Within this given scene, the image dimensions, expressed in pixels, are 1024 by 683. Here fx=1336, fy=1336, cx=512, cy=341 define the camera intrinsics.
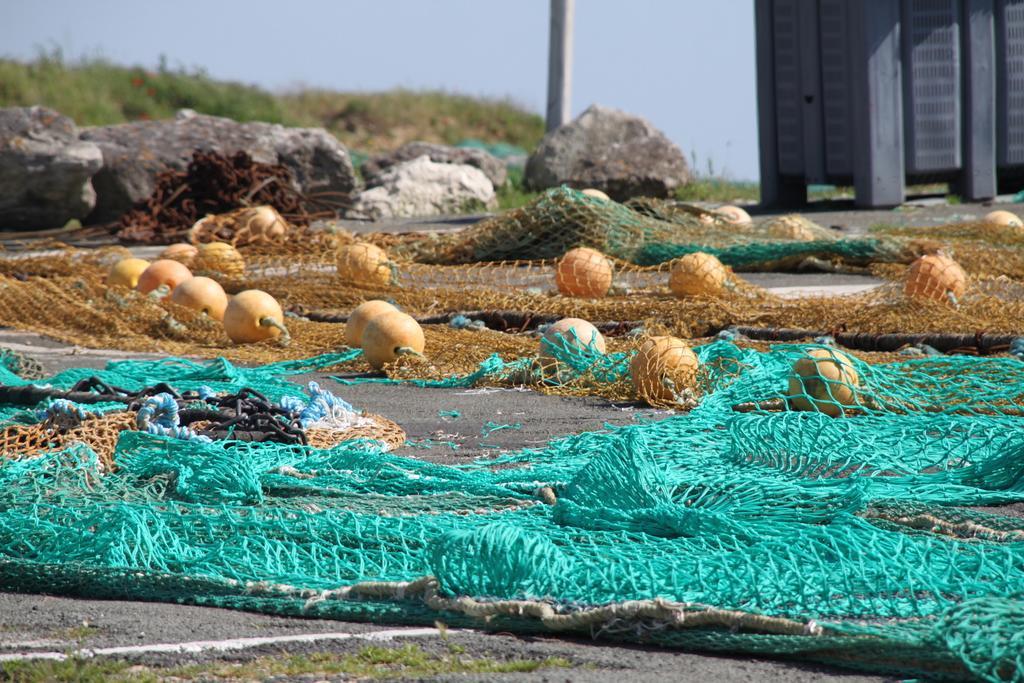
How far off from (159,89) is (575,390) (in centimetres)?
2981

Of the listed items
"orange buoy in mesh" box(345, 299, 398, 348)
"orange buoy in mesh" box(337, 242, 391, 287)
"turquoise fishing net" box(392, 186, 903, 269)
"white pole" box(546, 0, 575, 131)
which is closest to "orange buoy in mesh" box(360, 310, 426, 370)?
"orange buoy in mesh" box(345, 299, 398, 348)

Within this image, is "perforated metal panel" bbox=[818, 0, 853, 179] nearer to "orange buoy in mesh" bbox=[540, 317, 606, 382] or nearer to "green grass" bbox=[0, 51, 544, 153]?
A: "orange buoy in mesh" bbox=[540, 317, 606, 382]

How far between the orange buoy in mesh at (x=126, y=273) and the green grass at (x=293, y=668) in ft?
23.9

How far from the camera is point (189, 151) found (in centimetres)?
1727

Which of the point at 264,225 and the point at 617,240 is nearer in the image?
the point at 617,240

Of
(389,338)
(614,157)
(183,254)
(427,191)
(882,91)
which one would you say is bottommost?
(389,338)

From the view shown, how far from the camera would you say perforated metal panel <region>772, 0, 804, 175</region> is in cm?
1596

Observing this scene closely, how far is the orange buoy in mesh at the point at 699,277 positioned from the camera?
321 inches

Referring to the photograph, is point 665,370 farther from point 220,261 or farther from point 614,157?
point 614,157

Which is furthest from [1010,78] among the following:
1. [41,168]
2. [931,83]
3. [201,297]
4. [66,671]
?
[66,671]

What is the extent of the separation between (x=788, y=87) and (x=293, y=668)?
14546mm

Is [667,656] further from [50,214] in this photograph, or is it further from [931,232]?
[50,214]

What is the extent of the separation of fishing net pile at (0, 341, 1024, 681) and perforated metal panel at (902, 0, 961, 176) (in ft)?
37.3

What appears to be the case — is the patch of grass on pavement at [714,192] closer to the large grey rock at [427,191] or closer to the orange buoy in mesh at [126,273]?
the large grey rock at [427,191]
